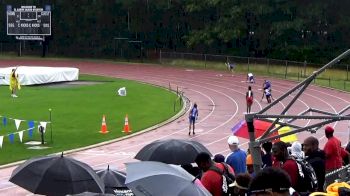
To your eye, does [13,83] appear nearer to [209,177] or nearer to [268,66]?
[268,66]

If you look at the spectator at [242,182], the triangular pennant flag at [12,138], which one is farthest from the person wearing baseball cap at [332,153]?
the triangular pennant flag at [12,138]

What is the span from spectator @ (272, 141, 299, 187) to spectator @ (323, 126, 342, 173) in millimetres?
3027

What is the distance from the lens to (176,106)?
3616 centimetres

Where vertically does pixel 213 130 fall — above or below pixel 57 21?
below

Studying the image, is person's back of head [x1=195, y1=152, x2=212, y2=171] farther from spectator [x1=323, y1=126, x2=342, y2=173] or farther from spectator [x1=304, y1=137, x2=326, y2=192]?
spectator [x1=323, y1=126, x2=342, y2=173]

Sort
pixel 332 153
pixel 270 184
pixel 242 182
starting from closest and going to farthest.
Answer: pixel 270 184 → pixel 242 182 → pixel 332 153

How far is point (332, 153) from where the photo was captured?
12.0 metres

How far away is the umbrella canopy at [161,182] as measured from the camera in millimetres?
7914

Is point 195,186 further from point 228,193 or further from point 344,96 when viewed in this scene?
point 344,96

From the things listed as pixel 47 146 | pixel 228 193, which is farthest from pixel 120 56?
pixel 228 193

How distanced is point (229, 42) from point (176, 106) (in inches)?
1301

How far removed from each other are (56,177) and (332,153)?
4.89 metres

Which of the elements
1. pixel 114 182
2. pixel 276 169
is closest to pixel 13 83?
pixel 114 182

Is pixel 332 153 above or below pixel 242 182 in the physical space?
below
